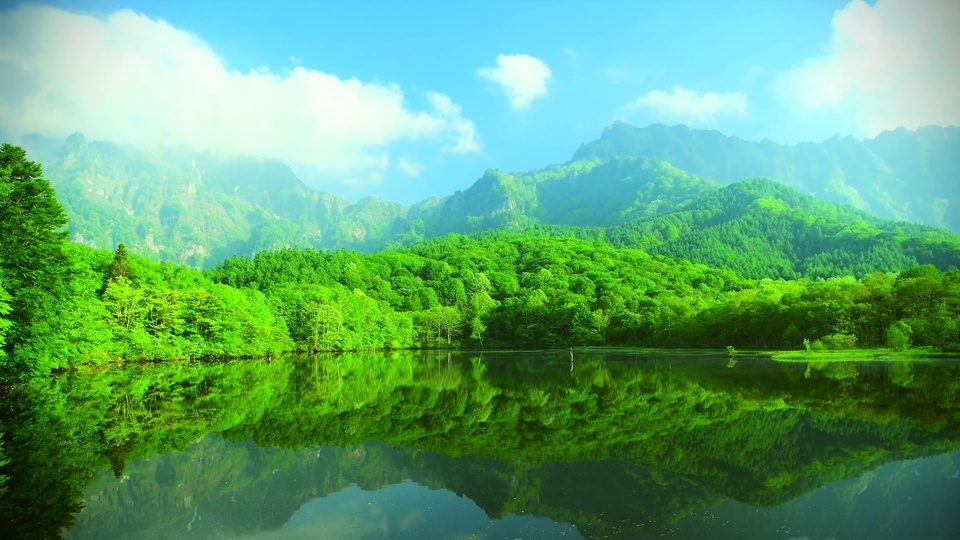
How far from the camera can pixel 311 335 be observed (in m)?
92.9

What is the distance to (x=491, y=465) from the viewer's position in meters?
16.1

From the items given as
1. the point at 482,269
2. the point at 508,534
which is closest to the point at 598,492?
the point at 508,534

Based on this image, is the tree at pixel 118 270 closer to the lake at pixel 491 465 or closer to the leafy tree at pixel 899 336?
the lake at pixel 491 465

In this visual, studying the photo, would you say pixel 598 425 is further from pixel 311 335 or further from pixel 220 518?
pixel 311 335

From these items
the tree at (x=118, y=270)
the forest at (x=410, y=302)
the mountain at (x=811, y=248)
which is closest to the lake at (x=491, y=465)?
the forest at (x=410, y=302)

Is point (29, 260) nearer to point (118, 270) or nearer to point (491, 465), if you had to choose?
point (491, 465)

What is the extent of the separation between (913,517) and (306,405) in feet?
79.7

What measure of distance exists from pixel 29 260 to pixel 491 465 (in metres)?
30.7

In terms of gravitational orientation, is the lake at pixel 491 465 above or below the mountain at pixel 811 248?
below

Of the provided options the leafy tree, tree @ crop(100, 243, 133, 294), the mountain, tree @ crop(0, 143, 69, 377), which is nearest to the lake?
tree @ crop(0, 143, 69, 377)

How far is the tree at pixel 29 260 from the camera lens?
103 ft

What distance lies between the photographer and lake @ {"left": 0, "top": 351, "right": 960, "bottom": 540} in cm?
1164

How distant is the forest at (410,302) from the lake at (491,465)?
8.44m

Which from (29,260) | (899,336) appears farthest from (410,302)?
(29,260)
